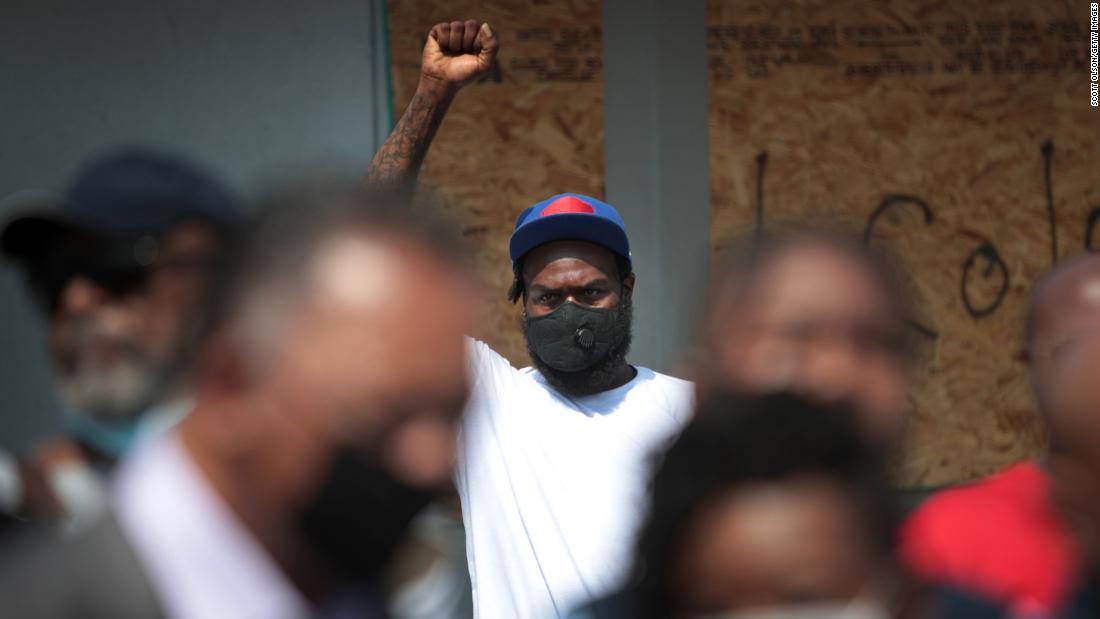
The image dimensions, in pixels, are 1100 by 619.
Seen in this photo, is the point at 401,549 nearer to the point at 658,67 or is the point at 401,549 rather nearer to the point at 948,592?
the point at 948,592

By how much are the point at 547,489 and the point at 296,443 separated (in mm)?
1583

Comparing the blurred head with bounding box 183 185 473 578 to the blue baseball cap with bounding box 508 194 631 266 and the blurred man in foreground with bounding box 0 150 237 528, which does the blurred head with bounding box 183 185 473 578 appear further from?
the blue baseball cap with bounding box 508 194 631 266

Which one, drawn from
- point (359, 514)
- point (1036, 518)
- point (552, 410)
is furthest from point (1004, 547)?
point (552, 410)

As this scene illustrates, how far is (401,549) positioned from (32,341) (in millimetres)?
3948

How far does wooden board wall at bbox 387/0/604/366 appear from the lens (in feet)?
14.7

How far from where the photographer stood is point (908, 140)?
4965mm

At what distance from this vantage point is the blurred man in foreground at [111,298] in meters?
0.81

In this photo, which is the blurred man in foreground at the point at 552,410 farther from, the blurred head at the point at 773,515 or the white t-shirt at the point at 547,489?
the blurred head at the point at 773,515

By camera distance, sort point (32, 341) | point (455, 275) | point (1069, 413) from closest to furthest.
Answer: point (455, 275) < point (1069, 413) < point (32, 341)

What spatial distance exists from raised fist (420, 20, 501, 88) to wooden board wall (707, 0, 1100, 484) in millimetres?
2964

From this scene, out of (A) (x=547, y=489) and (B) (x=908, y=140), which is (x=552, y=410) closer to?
(A) (x=547, y=489)

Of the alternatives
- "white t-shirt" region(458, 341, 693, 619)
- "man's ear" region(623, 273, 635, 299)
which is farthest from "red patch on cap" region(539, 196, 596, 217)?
"white t-shirt" region(458, 341, 693, 619)

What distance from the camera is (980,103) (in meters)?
5.04

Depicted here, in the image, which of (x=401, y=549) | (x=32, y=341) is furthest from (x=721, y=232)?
(x=401, y=549)
